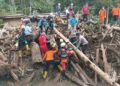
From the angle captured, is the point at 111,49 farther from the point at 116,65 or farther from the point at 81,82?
the point at 81,82

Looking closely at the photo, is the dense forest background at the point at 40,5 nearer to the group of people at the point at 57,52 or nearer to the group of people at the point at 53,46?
the group of people at the point at 53,46

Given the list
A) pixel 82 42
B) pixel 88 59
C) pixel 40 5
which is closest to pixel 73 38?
pixel 82 42

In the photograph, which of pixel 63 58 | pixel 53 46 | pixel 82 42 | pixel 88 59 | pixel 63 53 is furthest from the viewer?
pixel 82 42

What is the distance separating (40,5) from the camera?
1474 inches

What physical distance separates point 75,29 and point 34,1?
60.9 feet

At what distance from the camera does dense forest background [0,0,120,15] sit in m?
34.4

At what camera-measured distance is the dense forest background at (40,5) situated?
113 feet

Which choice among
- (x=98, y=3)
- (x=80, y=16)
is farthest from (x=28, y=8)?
(x=80, y=16)

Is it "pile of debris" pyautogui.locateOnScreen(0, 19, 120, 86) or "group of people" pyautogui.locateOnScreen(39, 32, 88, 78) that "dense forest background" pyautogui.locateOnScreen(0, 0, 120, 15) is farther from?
"group of people" pyautogui.locateOnScreen(39, 32, 88, 78)

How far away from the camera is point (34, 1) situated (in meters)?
38.2

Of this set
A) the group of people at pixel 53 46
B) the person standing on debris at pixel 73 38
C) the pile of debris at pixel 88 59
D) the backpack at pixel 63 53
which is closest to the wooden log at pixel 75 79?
the pile of debris at pixel 88 59

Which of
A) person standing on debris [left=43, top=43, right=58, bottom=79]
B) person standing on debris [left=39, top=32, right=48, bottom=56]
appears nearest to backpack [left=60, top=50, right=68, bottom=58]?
person standing on debris [left=43, top=43, right=58, bottom=79]

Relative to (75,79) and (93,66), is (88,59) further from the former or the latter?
(75,79)

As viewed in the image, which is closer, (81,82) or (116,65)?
(81,82)
